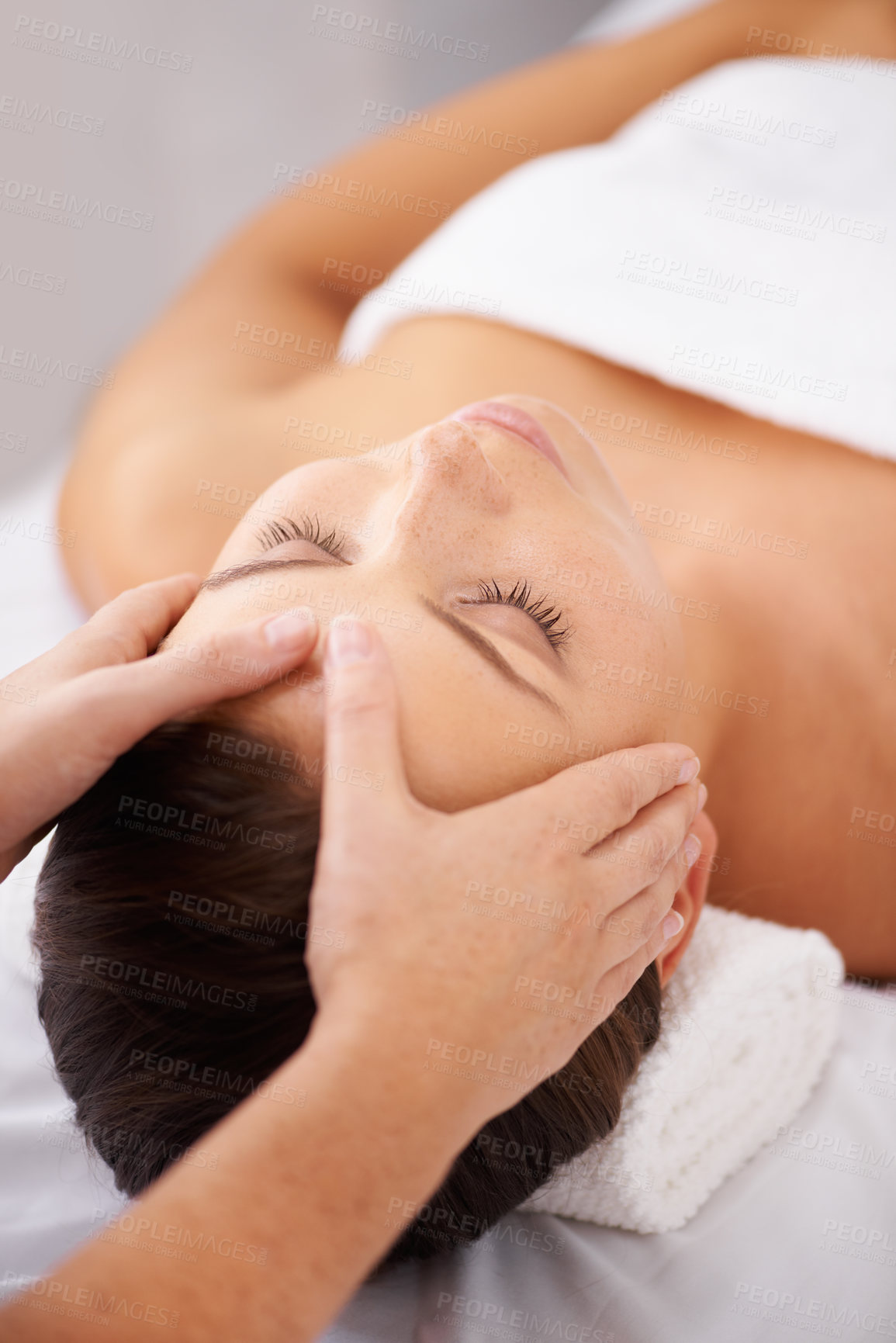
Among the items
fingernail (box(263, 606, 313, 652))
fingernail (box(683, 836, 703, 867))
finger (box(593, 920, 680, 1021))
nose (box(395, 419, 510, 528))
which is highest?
nose (box(395, 419, 510, 528))

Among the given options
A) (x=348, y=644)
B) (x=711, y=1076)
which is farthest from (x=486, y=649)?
(x=711, y=1076)

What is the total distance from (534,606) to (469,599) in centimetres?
6

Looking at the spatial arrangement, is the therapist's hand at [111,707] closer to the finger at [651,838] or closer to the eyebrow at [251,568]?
the eyebrow at [251,568]

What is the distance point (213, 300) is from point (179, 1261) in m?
1.53

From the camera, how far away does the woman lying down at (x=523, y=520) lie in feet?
2.72

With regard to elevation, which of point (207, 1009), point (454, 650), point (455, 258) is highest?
point (455, 258)

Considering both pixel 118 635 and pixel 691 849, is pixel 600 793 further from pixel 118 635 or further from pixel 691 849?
pixel 118 635

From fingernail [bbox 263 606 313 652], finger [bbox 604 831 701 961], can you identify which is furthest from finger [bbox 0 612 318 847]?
finger [bbox 604 831 701 961]

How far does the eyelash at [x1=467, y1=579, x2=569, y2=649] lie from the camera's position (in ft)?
2.98

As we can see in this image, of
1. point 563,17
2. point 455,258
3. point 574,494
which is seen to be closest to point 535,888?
point 574,494

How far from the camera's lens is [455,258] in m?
1.58

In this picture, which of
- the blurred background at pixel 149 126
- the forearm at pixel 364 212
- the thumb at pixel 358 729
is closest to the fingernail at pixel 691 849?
the thumb at pixel 358 729

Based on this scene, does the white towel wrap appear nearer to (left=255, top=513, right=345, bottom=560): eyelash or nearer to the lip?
the lip

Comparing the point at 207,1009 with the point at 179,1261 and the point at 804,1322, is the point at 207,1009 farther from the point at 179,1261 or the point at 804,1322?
the point at 804,1322
